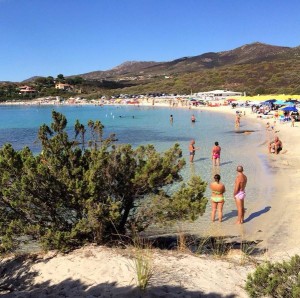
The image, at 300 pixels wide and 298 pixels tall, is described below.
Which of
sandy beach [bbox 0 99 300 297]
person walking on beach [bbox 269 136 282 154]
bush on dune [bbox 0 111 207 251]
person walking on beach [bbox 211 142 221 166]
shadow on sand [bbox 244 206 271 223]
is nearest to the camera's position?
sandy beach [bbox 0 99 300 297]

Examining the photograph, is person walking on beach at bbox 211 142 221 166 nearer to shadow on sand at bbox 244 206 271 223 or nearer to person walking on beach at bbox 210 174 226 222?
shadow on sand at bbox 244 206 271 223

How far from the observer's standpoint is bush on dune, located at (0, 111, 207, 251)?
6.27 meters

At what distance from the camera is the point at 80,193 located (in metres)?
6.37

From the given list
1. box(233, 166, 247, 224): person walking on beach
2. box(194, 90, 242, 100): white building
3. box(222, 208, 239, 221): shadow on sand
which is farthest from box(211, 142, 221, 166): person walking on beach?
box(194, 90, 242, 100): white building

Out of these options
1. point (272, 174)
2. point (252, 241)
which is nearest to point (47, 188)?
point (252, 241)

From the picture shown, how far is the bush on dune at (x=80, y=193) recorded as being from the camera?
6.27 m

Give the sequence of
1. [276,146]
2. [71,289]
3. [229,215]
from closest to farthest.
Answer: [71,289]
[229,215]
[276,146]

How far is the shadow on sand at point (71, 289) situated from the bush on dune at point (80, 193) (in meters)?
0.51

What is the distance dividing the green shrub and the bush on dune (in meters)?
2.64

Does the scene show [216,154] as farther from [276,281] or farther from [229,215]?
[276,281]

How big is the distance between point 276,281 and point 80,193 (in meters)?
3.54

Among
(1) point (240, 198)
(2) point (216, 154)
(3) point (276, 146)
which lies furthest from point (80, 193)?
(3) point (276, 146)

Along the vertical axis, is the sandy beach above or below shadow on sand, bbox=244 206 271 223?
above

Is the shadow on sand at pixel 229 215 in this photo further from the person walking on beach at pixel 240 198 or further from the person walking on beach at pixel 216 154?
the person walking on beach at pixel 216 154
